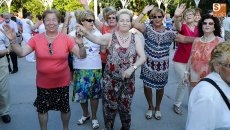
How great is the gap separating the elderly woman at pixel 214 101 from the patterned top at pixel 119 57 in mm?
2252

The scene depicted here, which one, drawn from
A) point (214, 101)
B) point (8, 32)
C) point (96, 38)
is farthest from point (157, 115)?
point (214, 101)

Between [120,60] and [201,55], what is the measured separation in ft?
3.43

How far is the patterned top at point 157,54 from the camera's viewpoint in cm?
535

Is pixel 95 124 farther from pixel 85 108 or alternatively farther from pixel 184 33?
pixel 184 33

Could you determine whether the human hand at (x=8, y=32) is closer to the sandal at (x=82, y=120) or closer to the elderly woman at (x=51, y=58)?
the elderly woman at (x=51, y=58)

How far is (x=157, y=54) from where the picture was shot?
5.39 meters

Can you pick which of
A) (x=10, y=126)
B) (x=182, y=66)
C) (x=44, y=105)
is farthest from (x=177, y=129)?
(x=10, y=126)

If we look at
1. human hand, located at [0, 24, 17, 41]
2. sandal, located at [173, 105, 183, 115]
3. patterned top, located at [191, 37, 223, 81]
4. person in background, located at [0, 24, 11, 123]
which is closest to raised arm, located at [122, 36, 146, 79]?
patterned top, located at [191, 37, 223, 81]

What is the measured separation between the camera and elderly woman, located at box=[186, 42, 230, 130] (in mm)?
2172

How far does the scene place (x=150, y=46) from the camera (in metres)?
5.43

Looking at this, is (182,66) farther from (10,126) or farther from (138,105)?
(10,126)

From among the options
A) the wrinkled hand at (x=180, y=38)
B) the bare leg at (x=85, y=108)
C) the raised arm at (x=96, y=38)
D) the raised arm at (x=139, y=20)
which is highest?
the raised arm at (x=139, y=20)

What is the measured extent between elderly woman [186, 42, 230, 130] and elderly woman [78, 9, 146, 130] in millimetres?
2108

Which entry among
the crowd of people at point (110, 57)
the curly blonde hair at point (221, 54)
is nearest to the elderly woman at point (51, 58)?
the crowd of people at point (110, 57)
